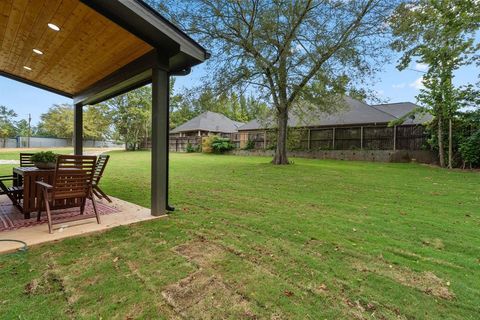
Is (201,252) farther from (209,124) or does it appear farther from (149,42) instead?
(209,124)

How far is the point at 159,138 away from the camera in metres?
3.95

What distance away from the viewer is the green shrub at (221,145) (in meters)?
21.0

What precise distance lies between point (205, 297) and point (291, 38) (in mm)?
9868

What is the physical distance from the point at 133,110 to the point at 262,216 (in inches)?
1007

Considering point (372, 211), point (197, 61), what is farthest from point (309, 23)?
point (372, 211)

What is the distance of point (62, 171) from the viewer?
3309 mm

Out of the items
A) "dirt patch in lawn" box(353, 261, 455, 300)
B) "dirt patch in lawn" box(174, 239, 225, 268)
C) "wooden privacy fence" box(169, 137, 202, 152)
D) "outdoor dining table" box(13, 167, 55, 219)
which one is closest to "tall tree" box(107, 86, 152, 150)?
"wooden privacy fence" box(169, 137, 202, 152)

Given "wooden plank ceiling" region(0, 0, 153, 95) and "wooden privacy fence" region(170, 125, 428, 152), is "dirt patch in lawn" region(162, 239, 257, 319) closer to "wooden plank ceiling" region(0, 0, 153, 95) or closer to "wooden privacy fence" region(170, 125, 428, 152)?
"wooden plank ceiling" region(0, 0, 153, 95)

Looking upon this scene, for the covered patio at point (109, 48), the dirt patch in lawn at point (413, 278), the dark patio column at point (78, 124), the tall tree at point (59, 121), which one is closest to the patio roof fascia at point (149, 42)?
the covered patio at point (109, 48)

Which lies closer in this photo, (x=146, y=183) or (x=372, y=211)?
(x=372, y=211)

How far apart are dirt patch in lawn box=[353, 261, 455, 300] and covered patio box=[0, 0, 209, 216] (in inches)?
120

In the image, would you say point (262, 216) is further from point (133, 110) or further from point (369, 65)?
point (133, 110)

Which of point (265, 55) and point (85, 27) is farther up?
point (265, 55)

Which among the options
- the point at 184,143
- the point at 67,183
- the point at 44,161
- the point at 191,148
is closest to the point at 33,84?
the point at 44,161
